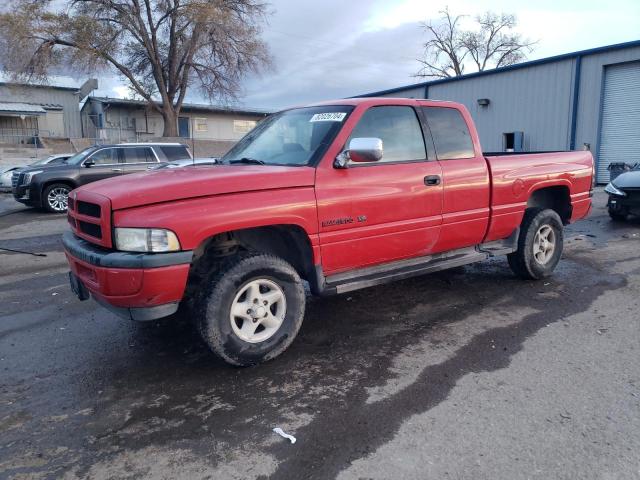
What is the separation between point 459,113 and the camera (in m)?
5.12

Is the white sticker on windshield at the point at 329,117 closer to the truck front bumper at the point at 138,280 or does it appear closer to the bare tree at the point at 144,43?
the truck front bumper at the point at 138,280

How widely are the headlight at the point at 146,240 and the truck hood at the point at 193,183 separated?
179mm

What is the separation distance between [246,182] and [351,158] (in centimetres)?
87

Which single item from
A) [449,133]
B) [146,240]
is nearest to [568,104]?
[449,133]


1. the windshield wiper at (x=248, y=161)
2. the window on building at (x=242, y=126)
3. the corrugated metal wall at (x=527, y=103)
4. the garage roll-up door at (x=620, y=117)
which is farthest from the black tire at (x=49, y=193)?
the window on building at (x=242, y=126)

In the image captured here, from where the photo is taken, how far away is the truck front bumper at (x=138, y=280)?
3.21 m

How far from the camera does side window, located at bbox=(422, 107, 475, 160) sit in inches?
190

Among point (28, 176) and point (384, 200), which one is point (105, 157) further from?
point (384, 200)

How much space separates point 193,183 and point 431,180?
2.19 metres

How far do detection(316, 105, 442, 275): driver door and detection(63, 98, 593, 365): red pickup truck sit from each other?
0.04 feet

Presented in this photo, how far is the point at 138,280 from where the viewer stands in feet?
10.6

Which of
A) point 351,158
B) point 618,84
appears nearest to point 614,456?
point 351,158

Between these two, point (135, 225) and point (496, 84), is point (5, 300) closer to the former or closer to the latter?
point (135, 225)

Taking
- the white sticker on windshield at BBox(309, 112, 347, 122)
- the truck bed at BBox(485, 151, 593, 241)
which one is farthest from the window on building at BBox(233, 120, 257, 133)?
the white sticker on windshield at BBox(309, 112, 347, 122)
